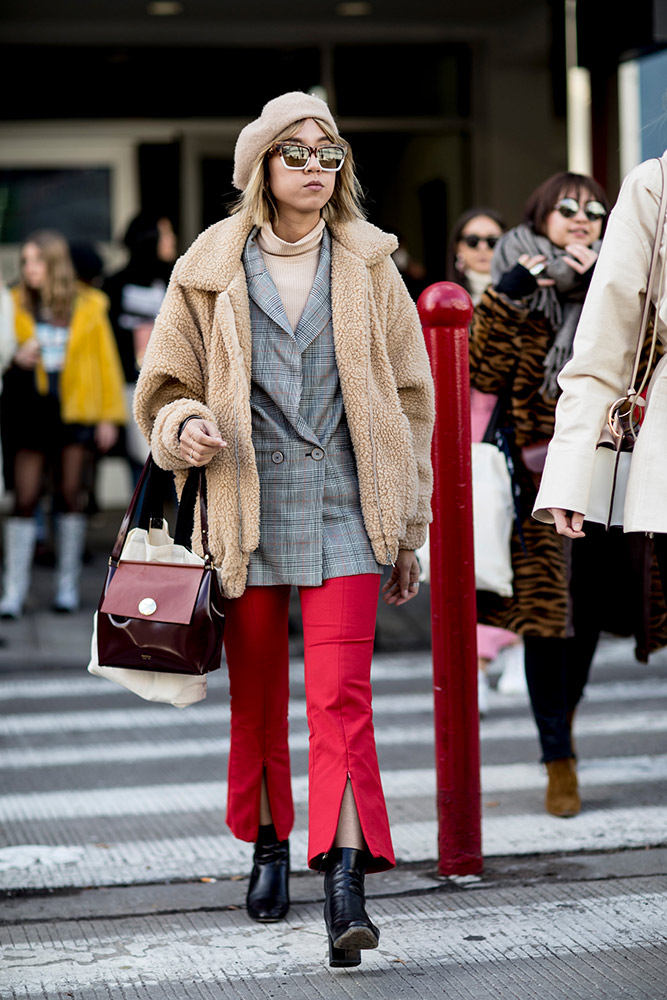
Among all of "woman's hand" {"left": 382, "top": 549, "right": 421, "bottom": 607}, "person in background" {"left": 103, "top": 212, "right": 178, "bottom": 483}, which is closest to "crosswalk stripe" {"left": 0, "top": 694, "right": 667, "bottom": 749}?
"woman's hand" {"left": 382, "top": 549, "right": 421, "bottom": 607}

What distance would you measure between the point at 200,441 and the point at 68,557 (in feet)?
18.7

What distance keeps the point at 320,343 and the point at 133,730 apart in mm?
3233

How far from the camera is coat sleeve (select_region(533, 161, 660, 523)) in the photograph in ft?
11.1

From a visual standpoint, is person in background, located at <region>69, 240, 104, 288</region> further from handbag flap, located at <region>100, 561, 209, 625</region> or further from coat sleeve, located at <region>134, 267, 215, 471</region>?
handbag flap, located at <region>100, 561, 209, 625</region>

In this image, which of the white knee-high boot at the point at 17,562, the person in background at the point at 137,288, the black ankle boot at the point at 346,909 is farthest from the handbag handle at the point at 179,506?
the person in background at the point at 137,288

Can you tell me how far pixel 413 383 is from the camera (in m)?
3.98

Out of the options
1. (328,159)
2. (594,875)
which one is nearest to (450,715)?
(594,875)

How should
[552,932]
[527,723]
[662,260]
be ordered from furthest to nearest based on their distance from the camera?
[527,723] → [552,932] → [662,260]

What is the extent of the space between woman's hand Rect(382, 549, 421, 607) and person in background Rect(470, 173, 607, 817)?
3.72 ft

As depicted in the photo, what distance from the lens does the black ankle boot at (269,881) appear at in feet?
13.6

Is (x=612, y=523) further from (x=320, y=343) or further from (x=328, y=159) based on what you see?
(x=328, y=159)

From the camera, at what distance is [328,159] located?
3885mm

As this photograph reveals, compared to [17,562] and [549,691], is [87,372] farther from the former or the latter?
[549,691]

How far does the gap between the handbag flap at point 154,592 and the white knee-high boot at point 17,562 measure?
518cm
